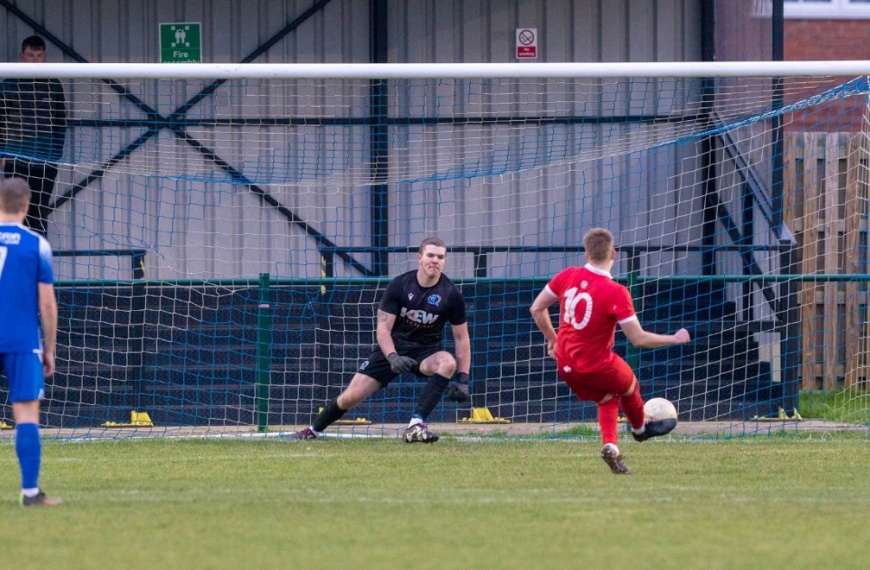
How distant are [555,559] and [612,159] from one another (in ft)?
36.3

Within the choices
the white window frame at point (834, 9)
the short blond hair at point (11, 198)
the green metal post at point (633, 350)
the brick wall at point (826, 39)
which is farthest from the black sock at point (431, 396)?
the white window frame at point (834, 9)

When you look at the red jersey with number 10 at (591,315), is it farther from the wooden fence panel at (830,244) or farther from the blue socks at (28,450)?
the wooden fence panel at (830,244)

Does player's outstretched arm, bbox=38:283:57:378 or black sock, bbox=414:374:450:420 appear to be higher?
player's outstretched arm, bbox=38:283:57:378

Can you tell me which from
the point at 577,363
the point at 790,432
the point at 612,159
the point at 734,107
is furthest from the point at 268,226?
the point at 577,363

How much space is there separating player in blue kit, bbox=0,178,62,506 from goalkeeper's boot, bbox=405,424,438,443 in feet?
13.5

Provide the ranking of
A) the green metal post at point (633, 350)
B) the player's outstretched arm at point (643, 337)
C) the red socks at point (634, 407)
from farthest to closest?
the green metal post at point (633, 350), the red socks at point (634, 407), the player's outstretched arm at point (643, 337)

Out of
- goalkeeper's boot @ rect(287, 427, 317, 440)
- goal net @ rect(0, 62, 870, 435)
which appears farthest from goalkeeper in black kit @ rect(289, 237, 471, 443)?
goal net @ rect(0, 62, 870, 435)

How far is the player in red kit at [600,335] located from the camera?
26.7 ft

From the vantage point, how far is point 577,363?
27.1 ft

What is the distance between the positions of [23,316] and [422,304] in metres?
4.39

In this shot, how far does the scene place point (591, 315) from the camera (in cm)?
820

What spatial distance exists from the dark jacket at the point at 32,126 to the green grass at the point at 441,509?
3.57 meters

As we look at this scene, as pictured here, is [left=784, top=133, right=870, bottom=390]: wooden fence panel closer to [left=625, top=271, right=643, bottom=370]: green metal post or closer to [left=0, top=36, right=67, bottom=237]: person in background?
[left=625, top=271, right=643, bottom=370]: green metal post

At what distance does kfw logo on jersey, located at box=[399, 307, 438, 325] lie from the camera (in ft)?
35.1
